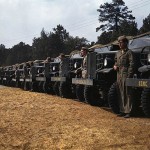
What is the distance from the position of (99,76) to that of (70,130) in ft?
15.5

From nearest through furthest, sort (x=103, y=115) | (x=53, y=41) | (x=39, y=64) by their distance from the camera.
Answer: (x=103, y=115), (x=39, y=64), (x=53, y=41)

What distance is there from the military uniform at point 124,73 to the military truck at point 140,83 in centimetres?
14

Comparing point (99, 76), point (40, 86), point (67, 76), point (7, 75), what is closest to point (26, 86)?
point (40, 86)

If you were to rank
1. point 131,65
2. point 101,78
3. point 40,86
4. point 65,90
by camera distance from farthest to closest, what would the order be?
point 40,86
point 65,90
point 101,78
point 131,65

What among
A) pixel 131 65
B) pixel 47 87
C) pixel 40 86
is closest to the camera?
pixel 131 65

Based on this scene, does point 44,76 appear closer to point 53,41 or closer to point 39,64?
point 39,64

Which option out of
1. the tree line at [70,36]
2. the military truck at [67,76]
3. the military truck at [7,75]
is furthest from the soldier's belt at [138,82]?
the tree line at [70,36]

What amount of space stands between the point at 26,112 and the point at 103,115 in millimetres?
1908

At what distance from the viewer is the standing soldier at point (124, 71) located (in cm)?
1056

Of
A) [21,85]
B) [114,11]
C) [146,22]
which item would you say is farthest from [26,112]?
[114,11]

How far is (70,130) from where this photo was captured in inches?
335

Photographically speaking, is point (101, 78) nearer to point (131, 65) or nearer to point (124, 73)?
point (124, 73)

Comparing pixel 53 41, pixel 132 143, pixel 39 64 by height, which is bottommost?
pixel 132 143

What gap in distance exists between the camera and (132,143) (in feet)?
23.7
